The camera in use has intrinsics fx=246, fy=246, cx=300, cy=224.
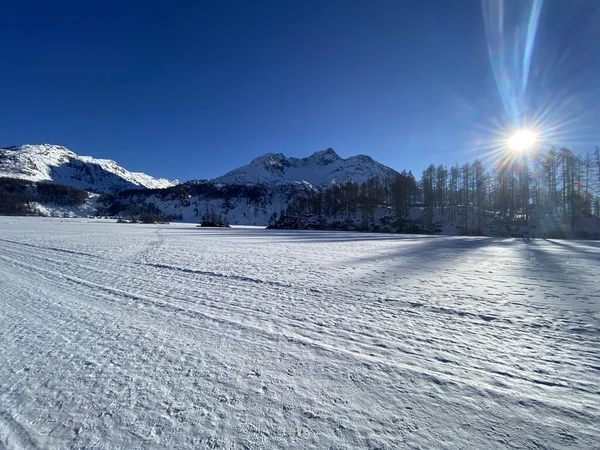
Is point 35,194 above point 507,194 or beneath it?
above

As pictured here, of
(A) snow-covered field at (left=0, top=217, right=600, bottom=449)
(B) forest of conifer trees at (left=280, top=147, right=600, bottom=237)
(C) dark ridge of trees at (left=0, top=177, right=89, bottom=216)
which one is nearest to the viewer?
(A) snow-covered field at (left=0, top=217, right=600, bottom=449)

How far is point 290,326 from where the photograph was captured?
4.13 m

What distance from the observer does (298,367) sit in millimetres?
3031

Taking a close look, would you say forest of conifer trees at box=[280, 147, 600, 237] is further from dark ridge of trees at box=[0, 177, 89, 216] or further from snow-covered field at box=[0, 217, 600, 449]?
dark ridge of trees at box=[0, 177, 89, 216]

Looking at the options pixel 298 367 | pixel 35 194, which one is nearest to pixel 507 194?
pixel 298 367

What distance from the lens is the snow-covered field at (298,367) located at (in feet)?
7.13

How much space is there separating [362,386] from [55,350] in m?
4.20

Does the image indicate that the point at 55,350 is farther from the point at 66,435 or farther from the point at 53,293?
the point at 53,293

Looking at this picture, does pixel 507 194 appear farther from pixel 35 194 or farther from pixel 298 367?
pixel 35 194

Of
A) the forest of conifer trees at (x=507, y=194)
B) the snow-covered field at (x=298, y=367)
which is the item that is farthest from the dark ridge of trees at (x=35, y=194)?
the snow-covered field at (x=298, y=367)

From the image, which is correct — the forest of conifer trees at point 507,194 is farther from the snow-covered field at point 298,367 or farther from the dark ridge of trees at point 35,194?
the dark ridge of trees at point 35,194

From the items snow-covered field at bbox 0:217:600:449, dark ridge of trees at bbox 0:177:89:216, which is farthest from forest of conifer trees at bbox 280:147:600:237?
dark ridge of trees at bbox 0:177:89:216

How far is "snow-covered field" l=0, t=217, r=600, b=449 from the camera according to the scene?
2.17 m

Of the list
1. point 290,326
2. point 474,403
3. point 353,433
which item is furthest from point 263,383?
point 474,403
